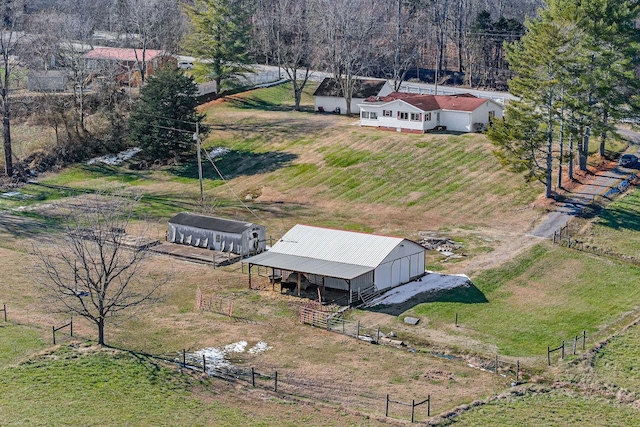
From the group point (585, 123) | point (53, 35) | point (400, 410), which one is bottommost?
point (400, 410)

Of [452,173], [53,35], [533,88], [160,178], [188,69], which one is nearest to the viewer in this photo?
[533,88]

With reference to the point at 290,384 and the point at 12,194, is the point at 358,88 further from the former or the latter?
the point at 290,384

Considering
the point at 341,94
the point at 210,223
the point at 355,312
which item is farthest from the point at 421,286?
the point at 341,94

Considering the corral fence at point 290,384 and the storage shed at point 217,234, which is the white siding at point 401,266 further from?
the corral fence at point 290,384

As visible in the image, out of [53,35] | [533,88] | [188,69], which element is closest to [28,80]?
[53,35]

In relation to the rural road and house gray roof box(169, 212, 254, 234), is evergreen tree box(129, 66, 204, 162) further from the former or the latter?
the rural road

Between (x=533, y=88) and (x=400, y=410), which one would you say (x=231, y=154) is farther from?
(x=400, y=410)

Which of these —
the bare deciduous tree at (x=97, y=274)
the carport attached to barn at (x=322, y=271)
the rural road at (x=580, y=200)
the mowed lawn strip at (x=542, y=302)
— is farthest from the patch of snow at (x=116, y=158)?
the mowed lawn strip at (x=542, y=302)

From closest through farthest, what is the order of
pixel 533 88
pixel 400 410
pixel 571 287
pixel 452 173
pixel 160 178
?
1. pixel 400 410
2. pixel 571 287
3. pixel 533 88
4. pixel 452 173
5. pixel 160 178
